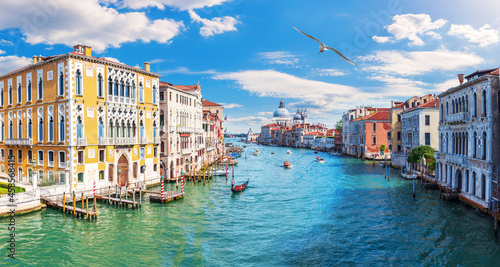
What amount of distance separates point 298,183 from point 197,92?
1606cm

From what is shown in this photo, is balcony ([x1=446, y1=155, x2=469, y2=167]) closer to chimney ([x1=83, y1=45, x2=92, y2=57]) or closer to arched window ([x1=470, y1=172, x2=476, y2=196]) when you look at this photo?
arched window ([x1=470, y1=172, x2=476, y2=196])

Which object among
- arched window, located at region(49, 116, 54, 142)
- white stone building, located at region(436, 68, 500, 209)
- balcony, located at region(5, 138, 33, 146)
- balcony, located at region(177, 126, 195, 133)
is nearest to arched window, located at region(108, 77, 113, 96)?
arched window, located at region(49, 116, 54, 142)

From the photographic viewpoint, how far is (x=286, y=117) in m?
192

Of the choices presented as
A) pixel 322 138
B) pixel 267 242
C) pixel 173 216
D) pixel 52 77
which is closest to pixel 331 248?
pixel 267 242

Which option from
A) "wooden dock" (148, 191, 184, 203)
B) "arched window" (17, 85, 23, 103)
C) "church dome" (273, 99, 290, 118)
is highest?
"church dome" (273, 99, 290, 118)

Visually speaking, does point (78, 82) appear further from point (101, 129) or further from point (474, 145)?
point (474, 145)

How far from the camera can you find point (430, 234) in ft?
51.6

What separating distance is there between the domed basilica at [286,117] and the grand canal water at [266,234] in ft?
520

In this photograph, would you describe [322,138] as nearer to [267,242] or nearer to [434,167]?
[434,167]

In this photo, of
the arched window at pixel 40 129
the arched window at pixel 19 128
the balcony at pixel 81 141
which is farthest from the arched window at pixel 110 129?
the arched window at pixel 19 128

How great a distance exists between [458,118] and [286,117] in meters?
171

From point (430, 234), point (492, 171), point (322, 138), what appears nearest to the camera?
point (430, 234)

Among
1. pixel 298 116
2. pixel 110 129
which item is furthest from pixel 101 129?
pixel 298 116

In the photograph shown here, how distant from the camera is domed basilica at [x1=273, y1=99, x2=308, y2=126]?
18138cm
